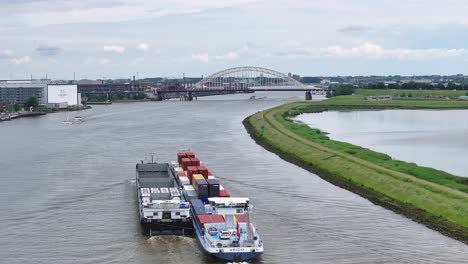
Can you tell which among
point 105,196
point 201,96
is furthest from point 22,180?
point 201,96

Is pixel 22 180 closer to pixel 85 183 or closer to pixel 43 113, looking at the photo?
pixel 85 183

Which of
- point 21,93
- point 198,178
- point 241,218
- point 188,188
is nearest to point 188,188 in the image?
point 188,188

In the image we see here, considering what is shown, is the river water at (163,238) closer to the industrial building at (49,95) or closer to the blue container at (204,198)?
the blue container at (204,198)

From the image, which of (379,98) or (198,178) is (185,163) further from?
(379,98)

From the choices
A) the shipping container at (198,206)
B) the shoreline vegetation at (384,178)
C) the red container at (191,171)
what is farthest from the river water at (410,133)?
the shipping container at (198,206)

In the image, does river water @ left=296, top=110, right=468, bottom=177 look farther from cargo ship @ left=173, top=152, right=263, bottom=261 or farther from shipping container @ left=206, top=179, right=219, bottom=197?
cargo ship @ left=173, top=152, right=263, bottom=261

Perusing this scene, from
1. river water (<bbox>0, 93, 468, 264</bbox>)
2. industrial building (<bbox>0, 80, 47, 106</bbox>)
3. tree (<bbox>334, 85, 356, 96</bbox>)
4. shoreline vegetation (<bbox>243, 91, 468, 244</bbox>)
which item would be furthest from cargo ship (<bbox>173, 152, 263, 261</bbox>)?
tree (<bbox>334, 85, 356, 96</bbox>)
